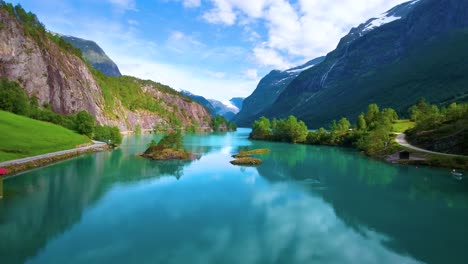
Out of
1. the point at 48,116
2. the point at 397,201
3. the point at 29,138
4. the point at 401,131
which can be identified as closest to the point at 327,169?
the point at 397,201

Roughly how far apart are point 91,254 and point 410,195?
4145cm

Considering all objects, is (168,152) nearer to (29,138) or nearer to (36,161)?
(29,138)

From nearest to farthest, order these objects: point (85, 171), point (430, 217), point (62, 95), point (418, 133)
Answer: point (430, 217)
point (85, 171)
point (418, 133)
point (62, 95)

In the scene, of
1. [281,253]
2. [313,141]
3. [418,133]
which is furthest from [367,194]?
[313,141]

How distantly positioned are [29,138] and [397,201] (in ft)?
241

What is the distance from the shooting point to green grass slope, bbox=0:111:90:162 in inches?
2414

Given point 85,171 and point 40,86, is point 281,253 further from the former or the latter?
point 40,86

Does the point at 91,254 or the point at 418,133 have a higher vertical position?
the point at 418,133

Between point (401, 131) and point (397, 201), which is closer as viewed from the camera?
point (397, 201)

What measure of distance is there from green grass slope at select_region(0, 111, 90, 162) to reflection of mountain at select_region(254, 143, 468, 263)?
46764mm

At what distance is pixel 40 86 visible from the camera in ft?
450

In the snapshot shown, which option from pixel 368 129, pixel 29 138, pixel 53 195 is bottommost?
pixel 53 195

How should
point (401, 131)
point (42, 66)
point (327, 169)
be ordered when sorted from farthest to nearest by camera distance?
point (42, 66)
point (401, 131)
point (327, 169)

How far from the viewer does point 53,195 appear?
4144 cm
